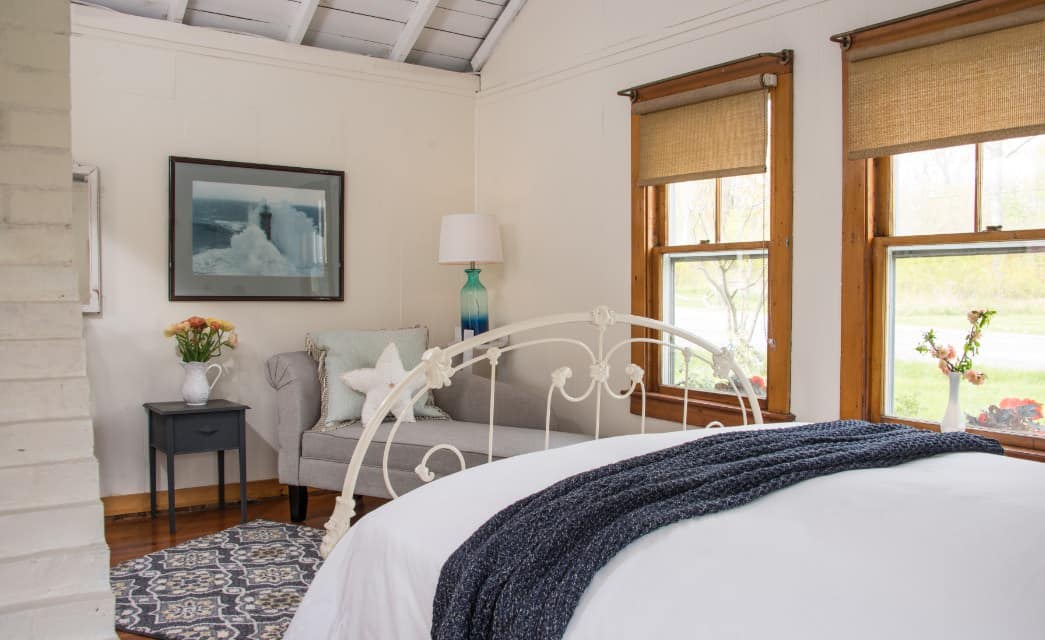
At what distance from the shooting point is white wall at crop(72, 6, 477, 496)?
4246mm

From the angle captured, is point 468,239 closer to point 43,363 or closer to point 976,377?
point 976,377

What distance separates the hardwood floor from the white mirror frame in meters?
1.05

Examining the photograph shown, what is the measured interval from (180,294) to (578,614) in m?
3.74

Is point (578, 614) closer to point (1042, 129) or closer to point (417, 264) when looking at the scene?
point (1042, 129)

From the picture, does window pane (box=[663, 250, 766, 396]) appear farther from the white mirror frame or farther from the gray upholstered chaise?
the white mirror frame

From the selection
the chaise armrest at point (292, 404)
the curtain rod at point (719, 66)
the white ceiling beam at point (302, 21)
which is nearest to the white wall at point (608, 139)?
the curtain rod at point (719, 66)

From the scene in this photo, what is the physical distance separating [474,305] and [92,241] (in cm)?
195

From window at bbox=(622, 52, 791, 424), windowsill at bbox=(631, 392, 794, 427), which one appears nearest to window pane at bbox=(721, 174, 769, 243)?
window at bbox=(622, 52, 791, 424)

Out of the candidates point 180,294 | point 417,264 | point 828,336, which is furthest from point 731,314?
point 180,294

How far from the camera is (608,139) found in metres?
4.39

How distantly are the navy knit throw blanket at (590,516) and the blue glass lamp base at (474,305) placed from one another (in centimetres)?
305

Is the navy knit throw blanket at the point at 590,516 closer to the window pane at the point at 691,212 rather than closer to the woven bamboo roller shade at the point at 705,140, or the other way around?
the woven bamboo roller shade at the point at 705,140

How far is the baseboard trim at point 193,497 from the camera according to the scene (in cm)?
427

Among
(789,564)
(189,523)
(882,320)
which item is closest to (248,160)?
(189,523)
